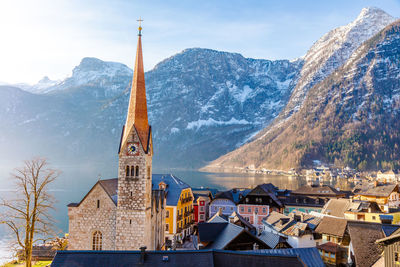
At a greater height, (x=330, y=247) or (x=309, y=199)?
(x=330, y=247)

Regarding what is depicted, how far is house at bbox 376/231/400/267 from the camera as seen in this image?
24438 millimetres

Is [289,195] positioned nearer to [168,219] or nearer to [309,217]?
[309,217]

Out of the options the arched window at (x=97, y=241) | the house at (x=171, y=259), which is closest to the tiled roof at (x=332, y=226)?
the house at (x=171, y=259)

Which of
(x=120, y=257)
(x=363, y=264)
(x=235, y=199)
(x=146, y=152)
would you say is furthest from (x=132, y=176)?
(x=235, y=199)

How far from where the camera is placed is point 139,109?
3616 cm

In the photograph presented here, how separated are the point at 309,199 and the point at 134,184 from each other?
66.3 metres

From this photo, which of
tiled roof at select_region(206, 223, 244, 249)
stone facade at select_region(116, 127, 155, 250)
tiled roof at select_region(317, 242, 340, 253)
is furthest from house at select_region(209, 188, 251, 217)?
stone facade at select_region(116, 127, 155, 250)

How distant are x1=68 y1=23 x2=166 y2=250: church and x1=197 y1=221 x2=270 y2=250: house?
794 cm

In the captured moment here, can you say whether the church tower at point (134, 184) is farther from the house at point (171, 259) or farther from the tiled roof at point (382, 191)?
the tiled roof at point (382, 191)

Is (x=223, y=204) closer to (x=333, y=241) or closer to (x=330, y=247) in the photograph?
(x=333, y=241)

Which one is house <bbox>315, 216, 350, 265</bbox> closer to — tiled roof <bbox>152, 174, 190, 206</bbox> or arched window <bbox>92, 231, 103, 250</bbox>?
tiled roof <bbox>152, 174, 190, 206</bbox>

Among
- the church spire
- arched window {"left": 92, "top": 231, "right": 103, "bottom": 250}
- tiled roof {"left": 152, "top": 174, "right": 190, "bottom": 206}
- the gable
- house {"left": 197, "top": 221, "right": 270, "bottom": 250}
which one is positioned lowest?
house {"left": 197, "top": 221, "right": 270, "bottom": 250}

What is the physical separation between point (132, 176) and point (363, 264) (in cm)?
2445

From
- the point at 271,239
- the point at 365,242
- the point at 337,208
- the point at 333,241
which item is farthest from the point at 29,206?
the point at 337,208
